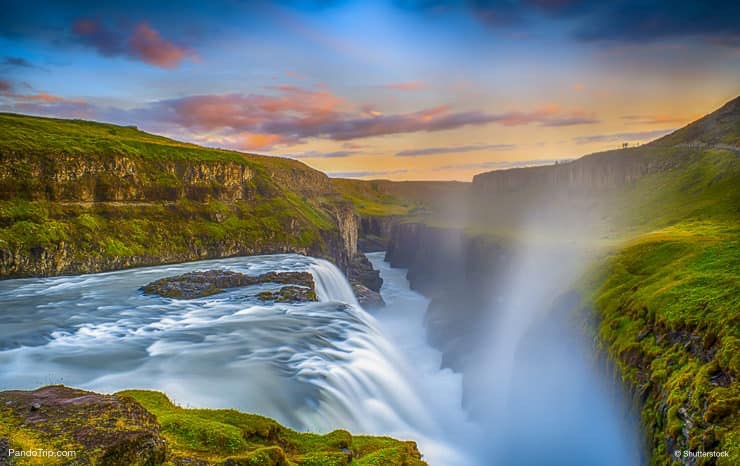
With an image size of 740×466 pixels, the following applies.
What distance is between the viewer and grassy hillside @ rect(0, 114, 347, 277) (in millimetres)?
58844

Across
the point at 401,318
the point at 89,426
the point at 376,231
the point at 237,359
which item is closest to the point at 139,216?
the point at 401,318

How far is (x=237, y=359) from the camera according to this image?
25234 mm

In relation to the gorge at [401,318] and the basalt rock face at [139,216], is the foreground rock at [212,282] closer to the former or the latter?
the gorge at [401,318]

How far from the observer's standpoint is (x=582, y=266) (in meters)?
43.5

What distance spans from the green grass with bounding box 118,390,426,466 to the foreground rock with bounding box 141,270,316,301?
28.4 meters

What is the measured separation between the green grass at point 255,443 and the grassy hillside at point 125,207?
53735 mm

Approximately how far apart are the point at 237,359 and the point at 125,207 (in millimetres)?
59744

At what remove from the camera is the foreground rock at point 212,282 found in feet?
144

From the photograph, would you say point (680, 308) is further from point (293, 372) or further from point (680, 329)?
point (293, 372)

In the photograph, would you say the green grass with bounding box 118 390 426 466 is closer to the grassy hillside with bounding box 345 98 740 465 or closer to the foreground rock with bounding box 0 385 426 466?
the foreground rock with bounding box 0 385 426 466

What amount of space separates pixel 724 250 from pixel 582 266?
690 inches

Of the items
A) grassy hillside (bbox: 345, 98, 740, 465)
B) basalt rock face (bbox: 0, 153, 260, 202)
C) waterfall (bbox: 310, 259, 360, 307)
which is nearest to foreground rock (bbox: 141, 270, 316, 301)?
waterfall (bbox: 310, 259, 360, 307)

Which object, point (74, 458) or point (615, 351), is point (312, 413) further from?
point (615, 351)

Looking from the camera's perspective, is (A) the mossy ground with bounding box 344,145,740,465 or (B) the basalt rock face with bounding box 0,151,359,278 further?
(B) the basalt rock face with bounding box 0,151,359,278
